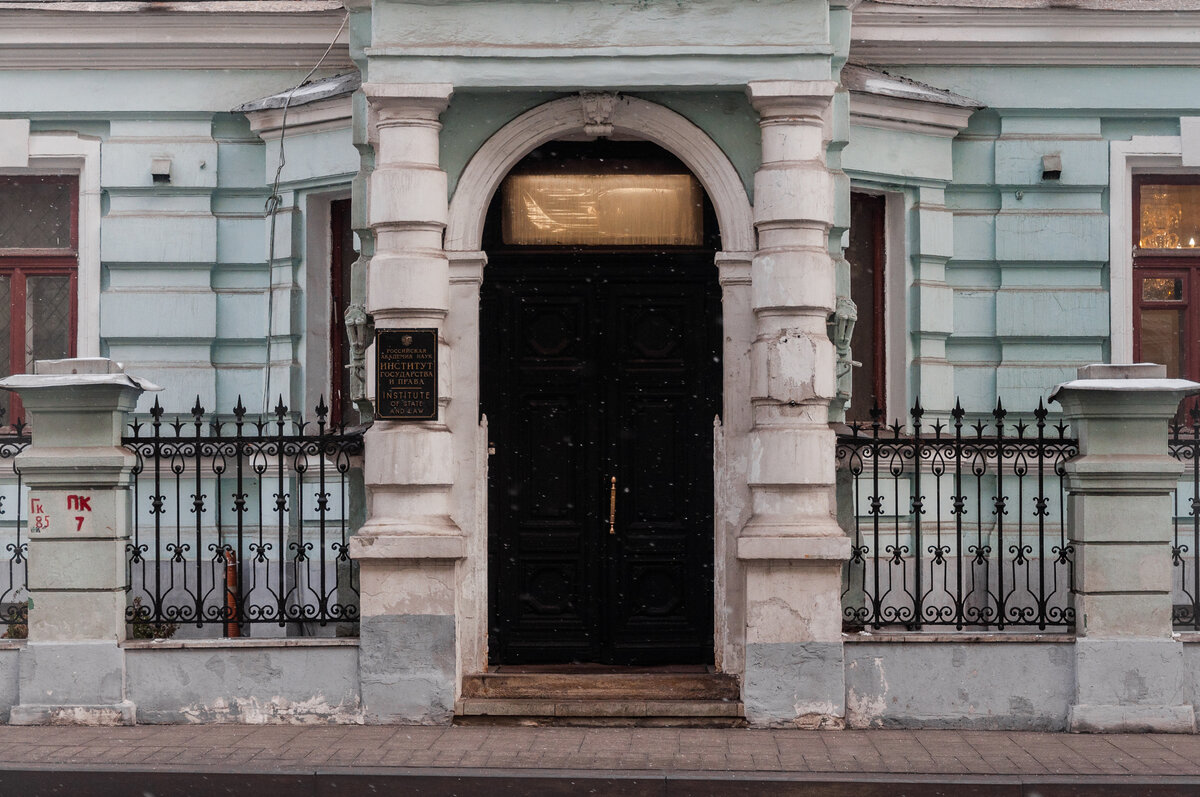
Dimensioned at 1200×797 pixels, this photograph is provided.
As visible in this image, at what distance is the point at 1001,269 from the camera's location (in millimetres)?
12305

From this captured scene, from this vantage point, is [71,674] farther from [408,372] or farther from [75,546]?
[408,372]

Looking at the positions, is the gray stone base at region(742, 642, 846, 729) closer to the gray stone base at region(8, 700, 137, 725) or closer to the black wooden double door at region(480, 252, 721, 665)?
the black wooden double door at region(480, 252, 721, 665)

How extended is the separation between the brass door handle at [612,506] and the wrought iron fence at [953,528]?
156cm

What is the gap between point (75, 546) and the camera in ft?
30.2

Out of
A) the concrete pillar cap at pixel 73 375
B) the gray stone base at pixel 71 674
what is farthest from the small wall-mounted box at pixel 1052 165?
the gray stone base at pixel 71 674

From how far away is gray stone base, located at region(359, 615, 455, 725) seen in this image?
30.0 feet

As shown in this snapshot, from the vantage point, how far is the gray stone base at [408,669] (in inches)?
360

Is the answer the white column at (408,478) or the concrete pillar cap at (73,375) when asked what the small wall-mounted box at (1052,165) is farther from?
the concrete pillar cap at (73,375)

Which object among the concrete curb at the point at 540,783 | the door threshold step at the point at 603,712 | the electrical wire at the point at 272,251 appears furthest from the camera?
the electrical wire at the point at 272,251

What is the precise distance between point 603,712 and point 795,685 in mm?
1186

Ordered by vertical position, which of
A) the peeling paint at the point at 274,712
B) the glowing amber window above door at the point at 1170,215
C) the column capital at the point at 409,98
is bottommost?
the peeling paint at the point at 274,712

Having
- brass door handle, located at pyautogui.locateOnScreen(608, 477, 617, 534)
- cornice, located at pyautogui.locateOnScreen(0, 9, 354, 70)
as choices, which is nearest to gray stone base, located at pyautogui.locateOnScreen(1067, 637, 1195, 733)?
brass door handle, located at pyautogui.locateOnScreen(608, 477, 617, 534)

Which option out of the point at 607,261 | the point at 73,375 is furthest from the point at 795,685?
the point at 73,375

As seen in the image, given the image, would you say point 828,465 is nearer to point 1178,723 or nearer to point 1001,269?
point 1178,723
